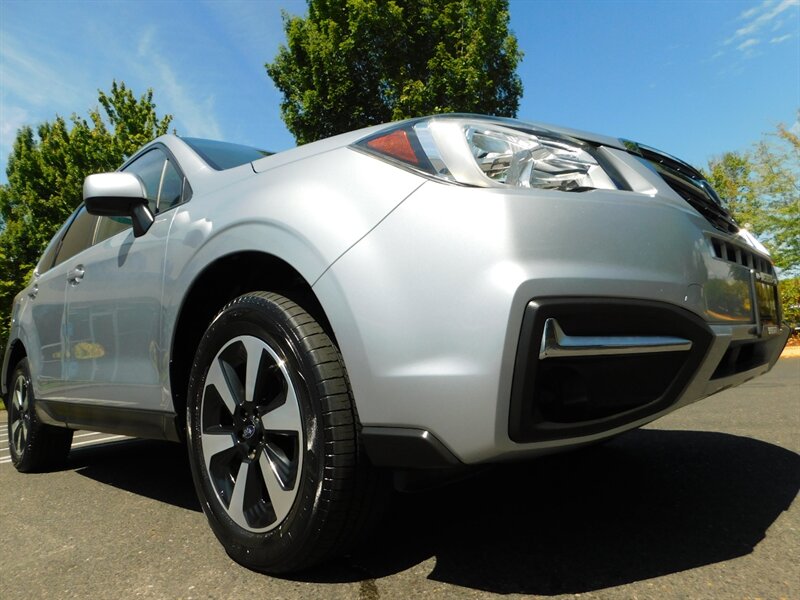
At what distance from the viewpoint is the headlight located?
165 cm

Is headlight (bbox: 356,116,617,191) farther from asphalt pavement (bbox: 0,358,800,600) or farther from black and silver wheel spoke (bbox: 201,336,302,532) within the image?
asphalt pavement (bbox: 0,358,800,600)

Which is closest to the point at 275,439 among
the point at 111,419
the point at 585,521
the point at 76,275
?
the point at 585,521

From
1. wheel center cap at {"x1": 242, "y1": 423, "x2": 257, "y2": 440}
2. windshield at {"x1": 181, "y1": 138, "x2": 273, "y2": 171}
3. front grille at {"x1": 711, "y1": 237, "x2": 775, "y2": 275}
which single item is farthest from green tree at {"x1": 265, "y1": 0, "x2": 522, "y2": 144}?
wheel center cap at {"x1": 242, "y1": 423, "x2": 257, "y2": 440}

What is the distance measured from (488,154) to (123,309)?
1.73 meters

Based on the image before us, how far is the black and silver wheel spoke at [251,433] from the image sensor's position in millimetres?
1769

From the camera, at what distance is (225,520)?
1.95 metres

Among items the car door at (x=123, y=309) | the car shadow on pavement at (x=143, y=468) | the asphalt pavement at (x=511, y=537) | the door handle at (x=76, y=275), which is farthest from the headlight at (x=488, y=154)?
the door handle at (x=76, y=275)

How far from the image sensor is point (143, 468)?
3.74m

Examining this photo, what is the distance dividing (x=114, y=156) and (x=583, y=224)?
1831 cm

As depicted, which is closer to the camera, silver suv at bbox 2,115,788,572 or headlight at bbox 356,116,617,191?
silver suv at bbox 2,115,788,572

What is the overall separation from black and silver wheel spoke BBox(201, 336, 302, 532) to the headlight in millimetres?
687

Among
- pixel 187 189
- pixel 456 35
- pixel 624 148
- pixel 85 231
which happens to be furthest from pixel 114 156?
pixel 624 148

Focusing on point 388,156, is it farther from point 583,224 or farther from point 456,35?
point 456,35

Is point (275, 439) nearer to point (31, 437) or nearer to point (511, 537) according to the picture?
point (511, 537)
